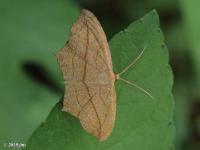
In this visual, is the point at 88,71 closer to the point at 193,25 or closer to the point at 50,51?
the point at 193,25

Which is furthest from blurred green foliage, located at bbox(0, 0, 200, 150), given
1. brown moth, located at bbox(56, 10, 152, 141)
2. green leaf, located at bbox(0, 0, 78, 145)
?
brown moth, located at bbox(56, 10, 152, 141)

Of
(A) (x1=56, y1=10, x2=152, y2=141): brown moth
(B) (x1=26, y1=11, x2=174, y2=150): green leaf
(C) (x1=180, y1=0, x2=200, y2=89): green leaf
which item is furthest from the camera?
(C) (x1=180, y1=0, x2=200, y2=89): green leaf

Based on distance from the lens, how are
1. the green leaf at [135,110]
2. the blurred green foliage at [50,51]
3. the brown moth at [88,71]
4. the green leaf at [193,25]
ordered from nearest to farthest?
the green leaf at [135,110] < the brown moth at [88,71] < the green leaf at [193,25] < the blurred green foliage at [50,51]

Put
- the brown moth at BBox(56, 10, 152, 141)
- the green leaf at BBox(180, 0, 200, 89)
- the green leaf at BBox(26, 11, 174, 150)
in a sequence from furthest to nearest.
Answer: the green leaf at BBox(180, 0, 200, 89)
the brown moth at BBox(56, 10, 152, 141)
the green leaf at BBox(26, 11, 174, 150)

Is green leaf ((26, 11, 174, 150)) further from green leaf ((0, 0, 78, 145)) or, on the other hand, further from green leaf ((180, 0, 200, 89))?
green leaf ((0, 0, 78, 145))

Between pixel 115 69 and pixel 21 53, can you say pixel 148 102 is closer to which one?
pixel 115 69

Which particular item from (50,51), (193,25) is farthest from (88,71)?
(50,51)

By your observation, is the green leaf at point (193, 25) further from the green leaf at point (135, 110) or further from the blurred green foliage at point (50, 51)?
the green leaf at point (135, 110)

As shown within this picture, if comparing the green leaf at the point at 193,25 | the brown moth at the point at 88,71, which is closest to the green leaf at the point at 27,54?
the green leaf at the point at 193,25
